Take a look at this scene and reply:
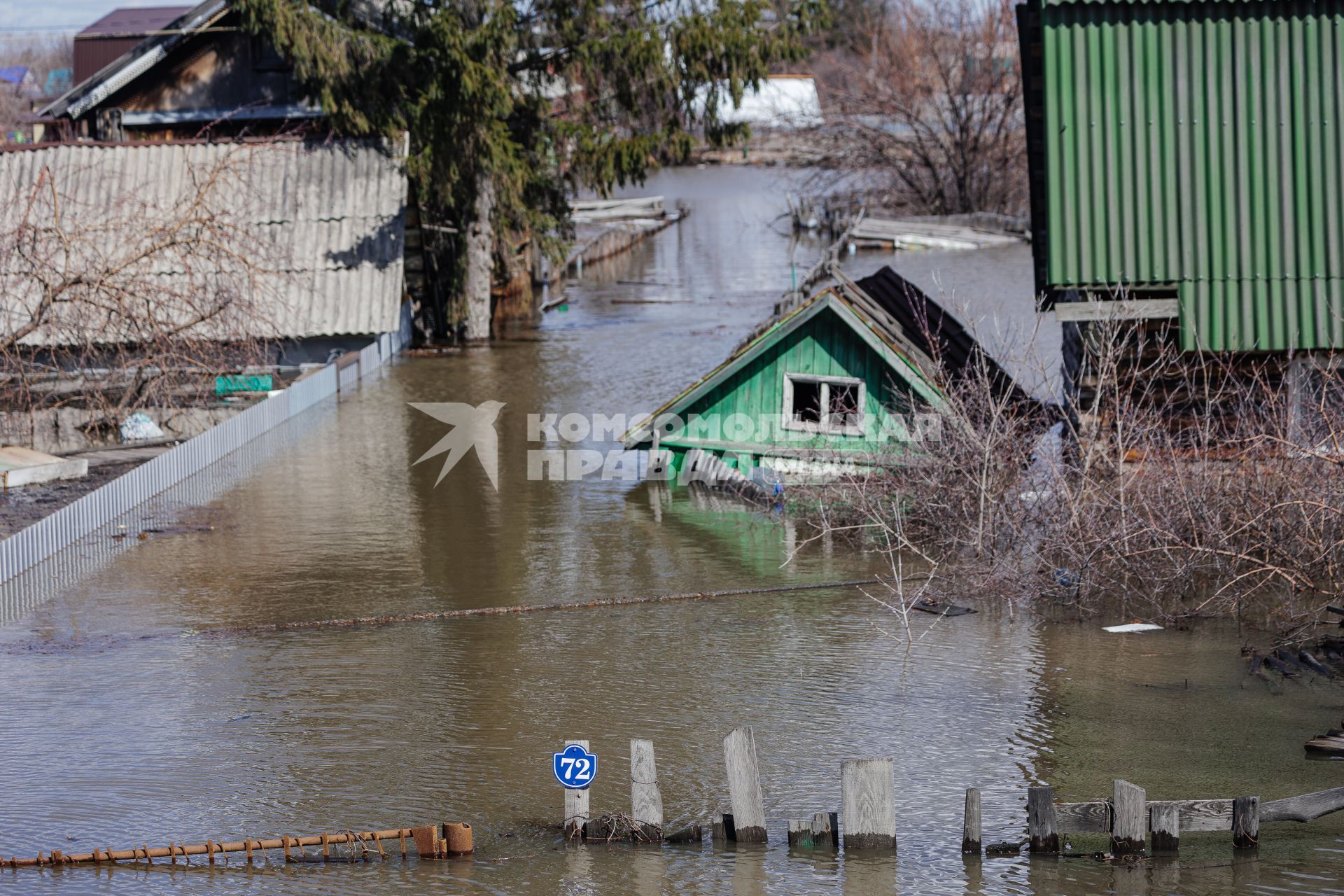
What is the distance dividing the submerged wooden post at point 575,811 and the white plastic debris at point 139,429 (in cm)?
1528

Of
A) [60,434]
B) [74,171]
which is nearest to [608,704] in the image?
[60,434]

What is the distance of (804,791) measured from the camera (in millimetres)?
10836

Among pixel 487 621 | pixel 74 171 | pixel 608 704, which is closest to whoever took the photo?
pixel 608 704

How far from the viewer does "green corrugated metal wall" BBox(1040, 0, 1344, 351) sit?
17.8 metres

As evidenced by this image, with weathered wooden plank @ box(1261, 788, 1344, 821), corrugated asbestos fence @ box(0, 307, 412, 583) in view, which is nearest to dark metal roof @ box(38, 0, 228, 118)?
corrugated asbestos fence @ box(0, 307, 412, 583)

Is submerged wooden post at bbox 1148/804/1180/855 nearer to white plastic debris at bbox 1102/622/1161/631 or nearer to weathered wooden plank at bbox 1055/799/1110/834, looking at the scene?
weathered wooden plank at bbox 1055/799/1110/834

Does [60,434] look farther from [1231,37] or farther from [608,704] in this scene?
[1231,37]

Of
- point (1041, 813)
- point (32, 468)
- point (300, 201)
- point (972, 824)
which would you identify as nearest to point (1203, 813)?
point (1041, 813)

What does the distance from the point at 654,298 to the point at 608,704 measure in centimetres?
2791

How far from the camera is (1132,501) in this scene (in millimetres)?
15438

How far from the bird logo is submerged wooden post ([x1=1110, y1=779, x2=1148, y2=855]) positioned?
1258 cm

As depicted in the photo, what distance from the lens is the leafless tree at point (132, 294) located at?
22.1 m

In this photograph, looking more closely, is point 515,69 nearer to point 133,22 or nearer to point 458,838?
point 458,838

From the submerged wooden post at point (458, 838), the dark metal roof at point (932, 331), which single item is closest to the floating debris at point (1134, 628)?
the dark metal roof at point (932, 331)
